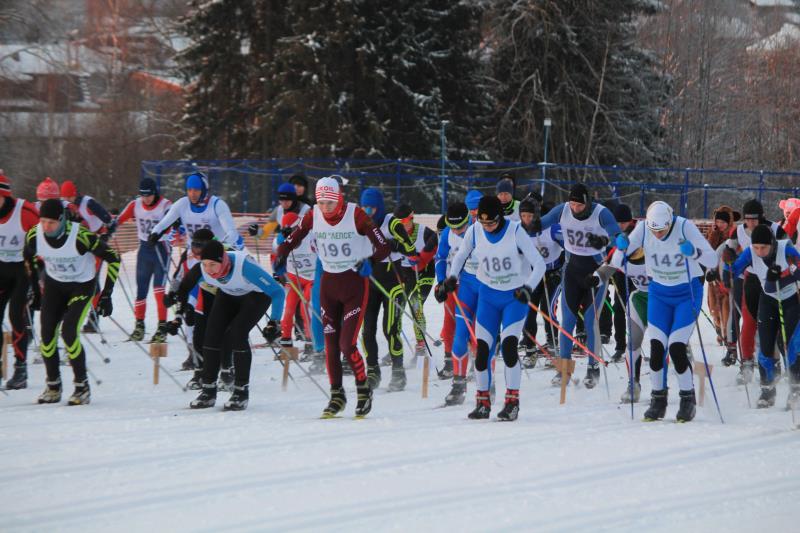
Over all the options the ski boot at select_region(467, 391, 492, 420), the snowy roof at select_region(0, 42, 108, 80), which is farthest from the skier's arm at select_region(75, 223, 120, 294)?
the snowy roof at select_region(0, 42, 108, 80)

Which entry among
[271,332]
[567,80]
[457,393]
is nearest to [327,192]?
[271,332]

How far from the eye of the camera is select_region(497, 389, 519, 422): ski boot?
8.28m

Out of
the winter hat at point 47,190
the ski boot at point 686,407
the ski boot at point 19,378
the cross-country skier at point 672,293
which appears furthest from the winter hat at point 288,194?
the ski boot at point 686,407

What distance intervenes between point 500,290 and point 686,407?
5.38ft

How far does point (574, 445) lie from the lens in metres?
7.36

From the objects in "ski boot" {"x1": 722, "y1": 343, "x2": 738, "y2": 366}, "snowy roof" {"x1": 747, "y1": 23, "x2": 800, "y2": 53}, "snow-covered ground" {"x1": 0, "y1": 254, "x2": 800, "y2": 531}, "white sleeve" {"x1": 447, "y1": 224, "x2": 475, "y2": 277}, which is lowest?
"snow-covered ground" {"x1": 0, "y1": 254, "x2": 800, "y2": 531}

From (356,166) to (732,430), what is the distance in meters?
24.2

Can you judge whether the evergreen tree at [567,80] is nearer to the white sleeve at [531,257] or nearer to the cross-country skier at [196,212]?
the cross-country skier at [196,212]

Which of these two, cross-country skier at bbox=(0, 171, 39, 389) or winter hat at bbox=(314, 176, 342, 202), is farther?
cross-country skier at bbox=(0, 171, 39, 389)

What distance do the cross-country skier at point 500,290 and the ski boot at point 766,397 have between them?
2.28 meters

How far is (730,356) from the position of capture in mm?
11875

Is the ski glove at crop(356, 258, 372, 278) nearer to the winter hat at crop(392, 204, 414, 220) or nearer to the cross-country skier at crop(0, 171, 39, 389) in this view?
the winter hat at crop(392, 204, 414, 220)

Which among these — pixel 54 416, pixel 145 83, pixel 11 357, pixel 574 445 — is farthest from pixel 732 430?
pixel 145 83

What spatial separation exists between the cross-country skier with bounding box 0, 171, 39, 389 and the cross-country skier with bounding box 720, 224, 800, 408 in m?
5.98
